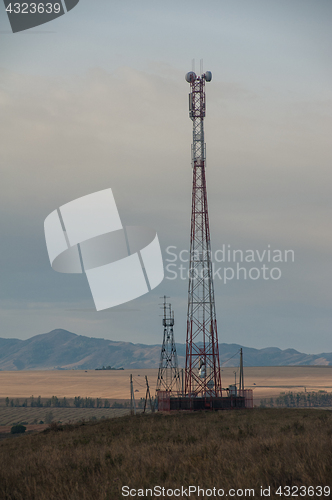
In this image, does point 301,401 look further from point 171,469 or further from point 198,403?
point 171,469

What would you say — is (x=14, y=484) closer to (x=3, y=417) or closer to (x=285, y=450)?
(x=285, y=450)

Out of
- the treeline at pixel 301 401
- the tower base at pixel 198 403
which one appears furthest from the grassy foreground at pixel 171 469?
the treeline at pixel 301 401

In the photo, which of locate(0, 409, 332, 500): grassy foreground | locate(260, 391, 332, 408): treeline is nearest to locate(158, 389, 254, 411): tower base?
locate(0, 409, 332, 500): grassy foreground

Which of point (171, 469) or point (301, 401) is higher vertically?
point (171, 469)

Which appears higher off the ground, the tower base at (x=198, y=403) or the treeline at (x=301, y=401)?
the tower base at (x=198, y=403)

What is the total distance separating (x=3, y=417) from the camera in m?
162

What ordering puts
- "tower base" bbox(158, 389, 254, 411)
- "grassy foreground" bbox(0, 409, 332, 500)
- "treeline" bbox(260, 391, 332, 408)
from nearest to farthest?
"grassy foreground" bbox(0, 409, 332, 500), "tower base" bbox(158, 389, 254, 411), "treeline" bbox(260, 391, 332, 408)

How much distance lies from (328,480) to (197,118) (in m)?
42.0

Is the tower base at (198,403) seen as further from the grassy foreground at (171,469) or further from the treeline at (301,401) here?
the treeline at (301,401)

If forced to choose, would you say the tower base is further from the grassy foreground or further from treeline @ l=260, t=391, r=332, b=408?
treeline @ l=260, t=391, r=332, b=408

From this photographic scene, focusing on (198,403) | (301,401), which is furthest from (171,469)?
(301,401)

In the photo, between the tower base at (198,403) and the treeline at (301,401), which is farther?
the treeline at (301,401)

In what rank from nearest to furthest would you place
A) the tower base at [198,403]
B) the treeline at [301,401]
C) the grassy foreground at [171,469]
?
the grassy foreground at [171,469], the tower base at [198,403], the treeline at [301,401]

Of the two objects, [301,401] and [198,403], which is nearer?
[198,403]
